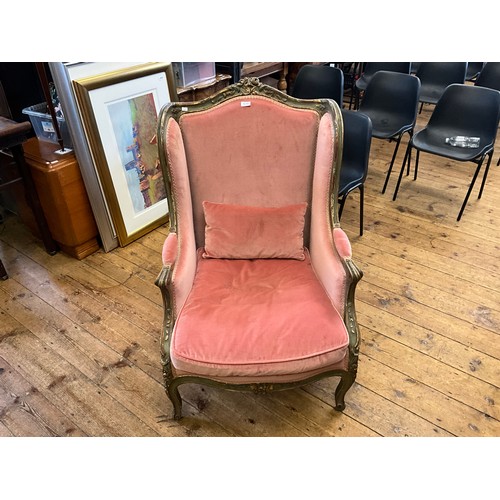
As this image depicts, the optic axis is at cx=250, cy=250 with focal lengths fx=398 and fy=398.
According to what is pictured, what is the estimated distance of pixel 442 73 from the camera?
3561 mm

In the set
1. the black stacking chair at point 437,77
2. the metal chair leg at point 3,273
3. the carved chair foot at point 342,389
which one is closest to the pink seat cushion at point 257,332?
the carved chair foot at point 342,389

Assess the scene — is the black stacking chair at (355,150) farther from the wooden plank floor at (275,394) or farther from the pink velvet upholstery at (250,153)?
the pink velvet upholstery at (250,153)

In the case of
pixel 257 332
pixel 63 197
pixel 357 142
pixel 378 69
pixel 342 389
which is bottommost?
pixel 342 389

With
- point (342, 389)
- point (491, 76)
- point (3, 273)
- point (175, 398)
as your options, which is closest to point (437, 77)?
point (491, 76)

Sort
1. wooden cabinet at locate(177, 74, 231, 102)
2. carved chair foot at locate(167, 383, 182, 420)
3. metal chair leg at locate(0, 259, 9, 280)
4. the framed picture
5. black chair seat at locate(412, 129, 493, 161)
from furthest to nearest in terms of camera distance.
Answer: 1. wooden cabinet at locate(177, 74, 231, 102)
2. black chair seat at locate(412, 129, 493, 161)
3. metal chair leg at locate(0, 259, 9, 280)
4. the framed picture
5. carved chair foot at locate(167, 383, 182, 420)

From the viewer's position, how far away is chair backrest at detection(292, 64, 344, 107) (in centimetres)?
301

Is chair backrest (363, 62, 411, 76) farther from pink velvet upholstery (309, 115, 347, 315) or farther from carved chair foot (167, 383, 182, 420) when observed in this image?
carved chair foot (167, 383, 182, 420)

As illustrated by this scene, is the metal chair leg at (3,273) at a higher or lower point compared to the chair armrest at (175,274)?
lower

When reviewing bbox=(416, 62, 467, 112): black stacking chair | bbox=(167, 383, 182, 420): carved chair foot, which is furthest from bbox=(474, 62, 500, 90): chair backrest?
bbox=(167, 383, 182, 420): carved chair foot

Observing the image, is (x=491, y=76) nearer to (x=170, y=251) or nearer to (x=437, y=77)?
(x=437, y=77)

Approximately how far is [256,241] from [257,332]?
46cm

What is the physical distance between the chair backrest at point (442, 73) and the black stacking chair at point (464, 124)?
3.02 feet

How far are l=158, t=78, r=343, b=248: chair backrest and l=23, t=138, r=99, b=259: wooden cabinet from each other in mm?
846

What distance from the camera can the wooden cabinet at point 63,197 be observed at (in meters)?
2.14
